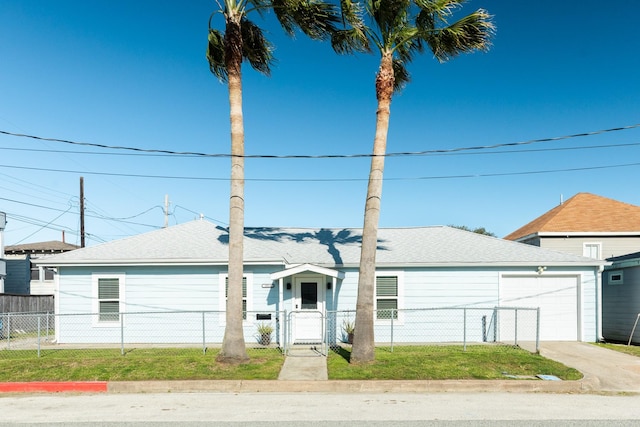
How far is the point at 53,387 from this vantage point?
10.2 metres

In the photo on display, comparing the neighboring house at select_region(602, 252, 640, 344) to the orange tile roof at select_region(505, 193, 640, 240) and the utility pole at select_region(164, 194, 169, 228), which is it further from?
the utility pole at select_region(164, 194, 169, 228)

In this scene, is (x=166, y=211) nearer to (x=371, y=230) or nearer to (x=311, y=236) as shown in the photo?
(x=311, y=236)

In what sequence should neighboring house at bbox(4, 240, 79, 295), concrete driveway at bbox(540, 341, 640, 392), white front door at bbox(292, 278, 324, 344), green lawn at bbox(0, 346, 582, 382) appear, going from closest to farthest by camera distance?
1. concrete driveway at bbox(540, 341, 640, 392)
2. green lawn at bbox(0, 346, 582, 382)
3. white front door at bbox(292, 278, 324, 344)
4. neighboring house at bbox(4, 240, 79, 295)

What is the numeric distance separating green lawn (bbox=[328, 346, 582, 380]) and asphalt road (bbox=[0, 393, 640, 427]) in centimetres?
93

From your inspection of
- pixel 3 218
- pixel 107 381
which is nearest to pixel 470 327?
pixel 107 381

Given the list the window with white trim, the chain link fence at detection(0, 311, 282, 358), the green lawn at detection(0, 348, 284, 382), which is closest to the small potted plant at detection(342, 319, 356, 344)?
the chain link fence at detection(0, 311, 282, 358)

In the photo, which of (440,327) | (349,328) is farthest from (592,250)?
(349,328)

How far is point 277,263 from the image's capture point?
15609mm

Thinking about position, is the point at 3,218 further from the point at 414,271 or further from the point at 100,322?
the point at 414,271

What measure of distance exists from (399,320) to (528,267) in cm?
471

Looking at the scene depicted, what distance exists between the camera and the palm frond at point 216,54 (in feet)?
44.2

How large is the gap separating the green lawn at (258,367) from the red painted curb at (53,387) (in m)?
0.33

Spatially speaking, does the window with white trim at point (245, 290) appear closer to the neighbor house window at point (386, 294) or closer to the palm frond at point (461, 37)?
the neighbor house window at point (386, 294)

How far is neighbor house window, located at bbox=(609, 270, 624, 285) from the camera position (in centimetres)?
1745
